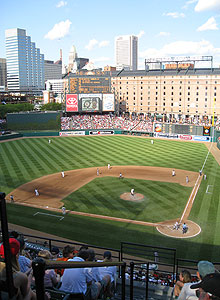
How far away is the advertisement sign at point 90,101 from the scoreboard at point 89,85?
45.2 inches

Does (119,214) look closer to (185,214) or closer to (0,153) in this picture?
A: (185,214)

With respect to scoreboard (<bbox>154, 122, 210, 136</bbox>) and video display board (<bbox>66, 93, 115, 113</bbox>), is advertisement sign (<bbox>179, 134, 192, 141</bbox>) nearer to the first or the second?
scoreboard (<bbox>154, 122, 210, 136</bbox>)

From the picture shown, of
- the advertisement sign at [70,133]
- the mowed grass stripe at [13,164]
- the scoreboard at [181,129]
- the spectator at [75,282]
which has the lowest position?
the mowed grass stripe at [13,164]

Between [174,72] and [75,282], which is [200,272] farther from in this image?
[174,72]

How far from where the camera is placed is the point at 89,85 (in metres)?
79.8

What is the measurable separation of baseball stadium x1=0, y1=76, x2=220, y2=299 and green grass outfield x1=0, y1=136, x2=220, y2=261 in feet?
0.26

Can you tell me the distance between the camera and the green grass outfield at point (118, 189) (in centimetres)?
2189

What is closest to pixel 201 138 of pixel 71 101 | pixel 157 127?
pixel 157 127

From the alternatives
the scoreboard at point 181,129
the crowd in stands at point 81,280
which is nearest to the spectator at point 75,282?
the crowd in stands at point 81,280

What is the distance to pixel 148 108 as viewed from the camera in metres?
98.9

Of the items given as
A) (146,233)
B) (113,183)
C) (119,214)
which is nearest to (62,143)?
(113,183)

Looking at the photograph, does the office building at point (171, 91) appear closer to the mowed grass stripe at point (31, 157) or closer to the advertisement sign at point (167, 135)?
the advertisement sign at point (167, 135)

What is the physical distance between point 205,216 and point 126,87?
265 ft

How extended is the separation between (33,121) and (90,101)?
54.3 feet
